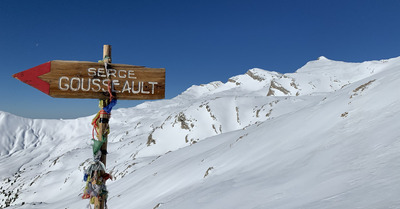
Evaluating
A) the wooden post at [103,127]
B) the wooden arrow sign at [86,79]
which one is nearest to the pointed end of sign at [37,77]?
the wooden arrow sign at [86,79]

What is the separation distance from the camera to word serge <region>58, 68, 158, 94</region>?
10.9ft

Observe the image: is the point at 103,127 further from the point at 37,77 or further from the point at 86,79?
the point at 37,77

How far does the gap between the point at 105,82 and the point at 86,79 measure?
9.9 inches

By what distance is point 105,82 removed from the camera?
341cm

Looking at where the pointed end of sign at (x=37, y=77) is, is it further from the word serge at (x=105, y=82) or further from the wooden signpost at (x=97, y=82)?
the word serge at (x=105, y=82)

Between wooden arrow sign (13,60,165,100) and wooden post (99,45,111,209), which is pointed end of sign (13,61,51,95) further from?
wooden post (99,45,111,209)

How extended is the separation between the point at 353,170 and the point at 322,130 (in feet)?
14.4

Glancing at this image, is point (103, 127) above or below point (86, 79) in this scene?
below

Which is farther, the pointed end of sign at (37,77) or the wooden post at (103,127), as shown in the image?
the wooden post at (103,127)

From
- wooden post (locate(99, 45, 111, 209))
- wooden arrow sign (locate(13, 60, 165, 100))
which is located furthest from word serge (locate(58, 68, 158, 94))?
wooden post (locate(99, 45, 111, 209))

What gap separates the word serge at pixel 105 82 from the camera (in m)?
3.33

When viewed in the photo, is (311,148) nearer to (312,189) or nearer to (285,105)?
(312,189)

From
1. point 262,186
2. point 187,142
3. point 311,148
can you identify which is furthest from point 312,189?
point 187,142

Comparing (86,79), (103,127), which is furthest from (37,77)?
(103,127)
